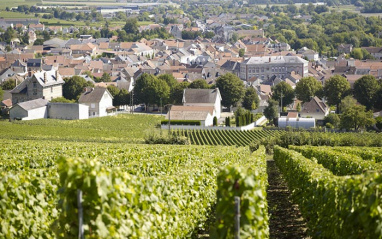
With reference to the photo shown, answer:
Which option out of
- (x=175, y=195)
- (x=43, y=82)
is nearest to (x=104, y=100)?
(x=43, y=82)

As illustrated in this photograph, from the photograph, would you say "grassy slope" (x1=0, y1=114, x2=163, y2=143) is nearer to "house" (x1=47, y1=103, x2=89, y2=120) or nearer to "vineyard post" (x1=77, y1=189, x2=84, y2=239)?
"house" (x1=47, y1=103, x2=89, y2=120)

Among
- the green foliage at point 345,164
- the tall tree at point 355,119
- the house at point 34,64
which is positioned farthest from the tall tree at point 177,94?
the green foliage at point 345,164

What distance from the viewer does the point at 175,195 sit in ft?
41.4

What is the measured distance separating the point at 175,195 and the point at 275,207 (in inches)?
243

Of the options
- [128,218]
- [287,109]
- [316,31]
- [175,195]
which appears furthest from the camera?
[316,31]

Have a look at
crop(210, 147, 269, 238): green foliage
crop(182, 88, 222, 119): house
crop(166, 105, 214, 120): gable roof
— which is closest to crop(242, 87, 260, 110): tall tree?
crop(182, 88, 222, 119): house

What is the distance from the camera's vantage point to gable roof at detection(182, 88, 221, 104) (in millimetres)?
76375

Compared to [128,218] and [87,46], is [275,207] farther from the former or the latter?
[87,46]

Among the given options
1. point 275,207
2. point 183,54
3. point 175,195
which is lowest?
point 183,54

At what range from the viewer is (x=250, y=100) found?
8088 cm

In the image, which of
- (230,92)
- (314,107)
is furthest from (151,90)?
(314,107)

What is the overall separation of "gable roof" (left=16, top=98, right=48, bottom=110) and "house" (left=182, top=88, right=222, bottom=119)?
53.2 feet

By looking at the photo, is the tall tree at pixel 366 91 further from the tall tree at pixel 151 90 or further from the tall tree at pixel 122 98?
the tall tree at pixel 122 98

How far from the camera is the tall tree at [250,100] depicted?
80.8 metres
